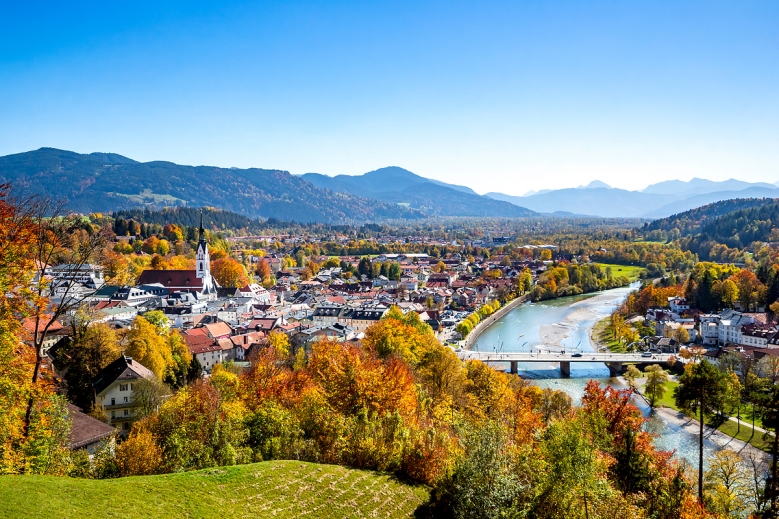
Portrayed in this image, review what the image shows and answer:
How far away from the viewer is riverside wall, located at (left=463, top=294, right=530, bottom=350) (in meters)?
40.1

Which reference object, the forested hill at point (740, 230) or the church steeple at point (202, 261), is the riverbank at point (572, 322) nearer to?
the church steeple at point (202, 261)

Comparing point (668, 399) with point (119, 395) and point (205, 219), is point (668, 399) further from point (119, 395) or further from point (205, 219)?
point (205, 219)

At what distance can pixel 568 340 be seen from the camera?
Result: 39.5 m

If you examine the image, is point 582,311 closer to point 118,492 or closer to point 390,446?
point 390,446

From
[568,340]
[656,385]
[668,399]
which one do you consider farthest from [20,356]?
[568,340]

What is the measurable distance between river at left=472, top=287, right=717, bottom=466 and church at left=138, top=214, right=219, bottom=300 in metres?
21.3

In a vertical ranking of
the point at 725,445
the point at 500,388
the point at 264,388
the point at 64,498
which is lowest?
the point at 725,445

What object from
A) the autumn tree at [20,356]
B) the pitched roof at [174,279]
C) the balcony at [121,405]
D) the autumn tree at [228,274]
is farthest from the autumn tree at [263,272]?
Answer: the autumn tree at [20,356]

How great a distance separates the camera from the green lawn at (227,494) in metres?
6.61

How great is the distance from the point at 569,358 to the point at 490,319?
15.3 m

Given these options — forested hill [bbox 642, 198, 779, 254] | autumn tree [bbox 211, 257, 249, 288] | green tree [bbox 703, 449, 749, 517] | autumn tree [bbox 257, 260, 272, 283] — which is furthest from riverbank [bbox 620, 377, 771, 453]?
forested hill [bbox 642, 198, 779, 254]

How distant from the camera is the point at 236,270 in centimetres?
5406

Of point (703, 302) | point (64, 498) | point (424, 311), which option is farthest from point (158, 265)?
point (64, 498)

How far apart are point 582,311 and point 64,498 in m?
49.0
